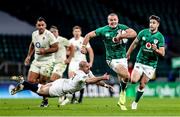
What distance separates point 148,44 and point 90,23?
2267cm

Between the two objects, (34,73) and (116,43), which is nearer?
(116,43)

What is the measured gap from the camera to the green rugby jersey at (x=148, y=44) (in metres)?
17.7

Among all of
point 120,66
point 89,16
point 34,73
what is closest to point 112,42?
point 120,66

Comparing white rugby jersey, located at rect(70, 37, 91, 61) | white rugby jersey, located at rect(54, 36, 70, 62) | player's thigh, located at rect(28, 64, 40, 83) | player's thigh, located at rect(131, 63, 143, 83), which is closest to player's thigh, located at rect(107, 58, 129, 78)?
player's thigh, located at rect(131, 63, 143, 83)

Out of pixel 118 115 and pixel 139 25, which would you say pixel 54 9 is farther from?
pixel 118 115

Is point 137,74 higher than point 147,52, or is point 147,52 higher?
point 147,52

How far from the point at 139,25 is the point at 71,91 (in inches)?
985

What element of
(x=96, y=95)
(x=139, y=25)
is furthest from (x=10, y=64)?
(x=139, y=25)

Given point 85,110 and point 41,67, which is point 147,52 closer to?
point 85,110

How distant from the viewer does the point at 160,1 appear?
144 ft

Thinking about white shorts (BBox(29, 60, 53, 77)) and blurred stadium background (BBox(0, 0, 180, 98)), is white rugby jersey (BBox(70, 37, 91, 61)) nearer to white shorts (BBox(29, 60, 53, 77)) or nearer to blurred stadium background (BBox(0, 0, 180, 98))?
white shorts (BBox(29, 60, 53, 77))

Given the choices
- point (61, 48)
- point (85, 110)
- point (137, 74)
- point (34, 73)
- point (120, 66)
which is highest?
point (61, 48)

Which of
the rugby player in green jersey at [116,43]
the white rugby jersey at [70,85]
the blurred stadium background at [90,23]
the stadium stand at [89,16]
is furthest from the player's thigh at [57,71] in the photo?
the stadium stand at [89,16]

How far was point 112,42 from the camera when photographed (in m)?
17.6
